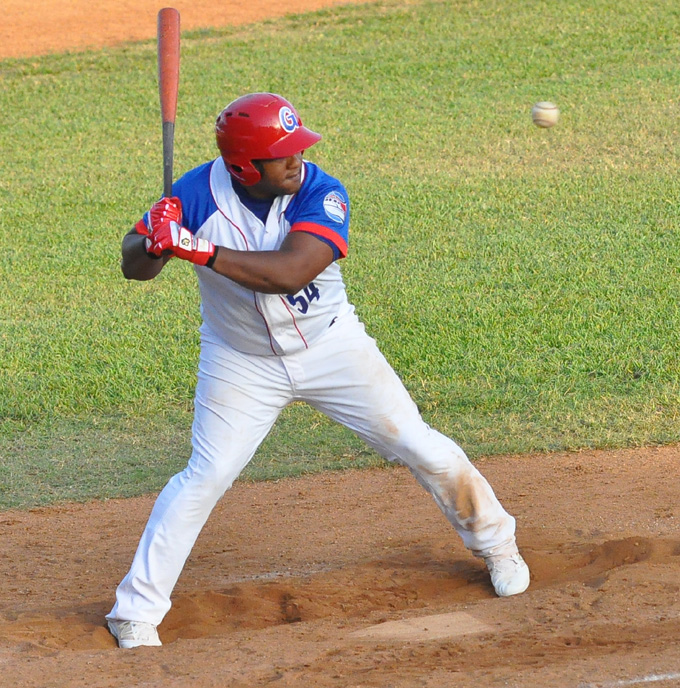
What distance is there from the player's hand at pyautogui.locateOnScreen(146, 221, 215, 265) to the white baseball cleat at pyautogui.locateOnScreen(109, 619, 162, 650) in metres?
1.57

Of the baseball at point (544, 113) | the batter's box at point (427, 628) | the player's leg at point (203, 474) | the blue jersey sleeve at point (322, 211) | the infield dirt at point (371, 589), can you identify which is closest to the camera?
the infield dirt at point (371, 589)

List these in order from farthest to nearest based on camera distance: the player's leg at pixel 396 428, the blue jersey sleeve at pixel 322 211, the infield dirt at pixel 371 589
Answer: the player's leg at pixel 396 428
the blue jersey sleeve at pixel 322 211
the infield dirt at pixel 371 589

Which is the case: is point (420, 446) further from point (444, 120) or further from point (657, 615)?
point (444, 120)

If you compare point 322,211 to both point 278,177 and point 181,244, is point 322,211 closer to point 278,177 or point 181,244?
point 278,177

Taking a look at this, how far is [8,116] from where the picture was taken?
16469 millimetres

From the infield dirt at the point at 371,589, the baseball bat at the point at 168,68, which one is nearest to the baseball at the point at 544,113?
the infield dirt at the point at 371,589

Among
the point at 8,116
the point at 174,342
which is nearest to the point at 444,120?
the point at 8,116

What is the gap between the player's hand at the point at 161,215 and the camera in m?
4.49

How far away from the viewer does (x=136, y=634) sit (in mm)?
4695

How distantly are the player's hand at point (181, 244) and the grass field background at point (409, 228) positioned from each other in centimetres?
276

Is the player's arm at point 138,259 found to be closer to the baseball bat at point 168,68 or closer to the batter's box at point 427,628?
the baseball bat at point 168,68

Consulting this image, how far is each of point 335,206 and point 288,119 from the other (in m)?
0.41

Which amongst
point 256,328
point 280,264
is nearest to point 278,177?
point 280,264

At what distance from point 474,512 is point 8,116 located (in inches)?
524
